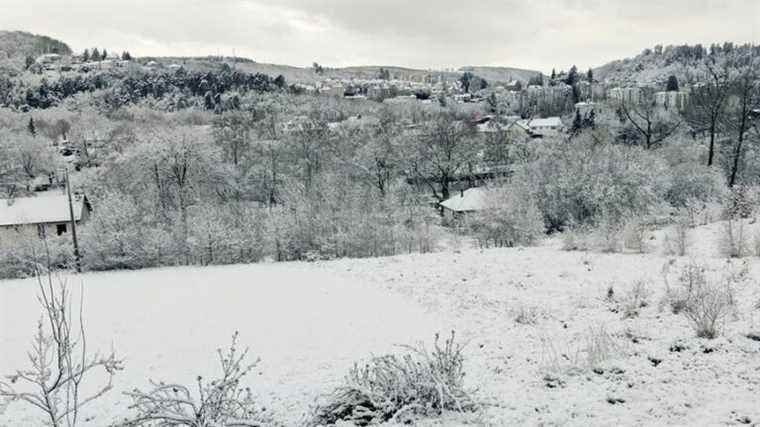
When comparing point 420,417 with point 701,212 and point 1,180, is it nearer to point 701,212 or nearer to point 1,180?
point 701,212

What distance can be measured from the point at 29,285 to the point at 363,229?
14.3 metres

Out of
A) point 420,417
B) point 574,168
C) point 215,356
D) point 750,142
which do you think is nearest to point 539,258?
point 215,356

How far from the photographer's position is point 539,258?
1570 cm

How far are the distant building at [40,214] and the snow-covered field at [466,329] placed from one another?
714 inches

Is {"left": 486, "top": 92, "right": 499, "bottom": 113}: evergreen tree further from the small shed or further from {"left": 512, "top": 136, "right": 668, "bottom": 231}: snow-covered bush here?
{"left": 512, "top": 136, "right": 668, "bottom": 231}: snow-covered bush

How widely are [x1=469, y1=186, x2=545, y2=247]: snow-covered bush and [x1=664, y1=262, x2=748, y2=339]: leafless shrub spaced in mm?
12149

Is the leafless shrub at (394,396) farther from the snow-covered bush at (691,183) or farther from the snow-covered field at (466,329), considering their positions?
the snow-covered bush at (691,183)

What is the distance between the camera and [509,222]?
25.6 meters

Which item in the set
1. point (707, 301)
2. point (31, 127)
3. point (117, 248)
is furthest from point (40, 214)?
point (31, 127)

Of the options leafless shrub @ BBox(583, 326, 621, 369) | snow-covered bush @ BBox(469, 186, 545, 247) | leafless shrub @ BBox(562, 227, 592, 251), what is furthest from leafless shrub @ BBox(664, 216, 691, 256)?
snow-covered bush @ BBox(469, 186, 545, 247)

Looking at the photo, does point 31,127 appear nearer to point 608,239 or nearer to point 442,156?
point 442,156

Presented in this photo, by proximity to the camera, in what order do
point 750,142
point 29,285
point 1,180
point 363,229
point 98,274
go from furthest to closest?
point 1,180, point 750,142, point 363,229, point 98,274, point 29,285

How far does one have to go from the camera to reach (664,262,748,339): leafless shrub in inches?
267

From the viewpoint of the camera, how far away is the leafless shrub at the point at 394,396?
5.35 m
